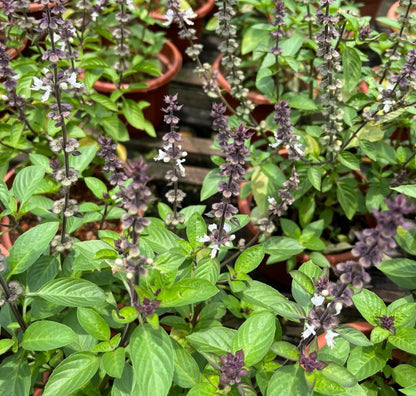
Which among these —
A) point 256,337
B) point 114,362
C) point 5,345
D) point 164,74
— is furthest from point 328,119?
point 5,345

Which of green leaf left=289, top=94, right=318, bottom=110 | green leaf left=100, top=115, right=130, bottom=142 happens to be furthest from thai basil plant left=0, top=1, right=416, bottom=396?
green leaf left=100, top=115, right=130, bottom=142

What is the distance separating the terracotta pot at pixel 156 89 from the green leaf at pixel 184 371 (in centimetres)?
176

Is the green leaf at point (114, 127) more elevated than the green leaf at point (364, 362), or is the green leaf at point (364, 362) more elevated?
the green leaf at point (114, 127)

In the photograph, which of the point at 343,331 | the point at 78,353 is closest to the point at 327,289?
the point at 343,331

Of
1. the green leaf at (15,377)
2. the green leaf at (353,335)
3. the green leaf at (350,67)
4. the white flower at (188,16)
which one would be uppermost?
the white flower at (188,16)

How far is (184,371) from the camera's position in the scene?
123 cm

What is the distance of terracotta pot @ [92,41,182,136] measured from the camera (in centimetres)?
270

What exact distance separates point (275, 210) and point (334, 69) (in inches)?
27.4

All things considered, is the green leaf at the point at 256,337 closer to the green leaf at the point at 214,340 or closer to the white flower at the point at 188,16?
the green leaf at the point at 214,340

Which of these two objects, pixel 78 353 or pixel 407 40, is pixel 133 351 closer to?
pixel 78 353

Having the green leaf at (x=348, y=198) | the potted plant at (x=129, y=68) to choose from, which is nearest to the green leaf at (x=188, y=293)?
the green leaf at (x=348, y=198)

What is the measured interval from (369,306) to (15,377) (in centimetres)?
104

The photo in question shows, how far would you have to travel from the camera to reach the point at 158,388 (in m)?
1.05

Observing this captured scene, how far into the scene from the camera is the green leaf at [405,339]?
1.29m
